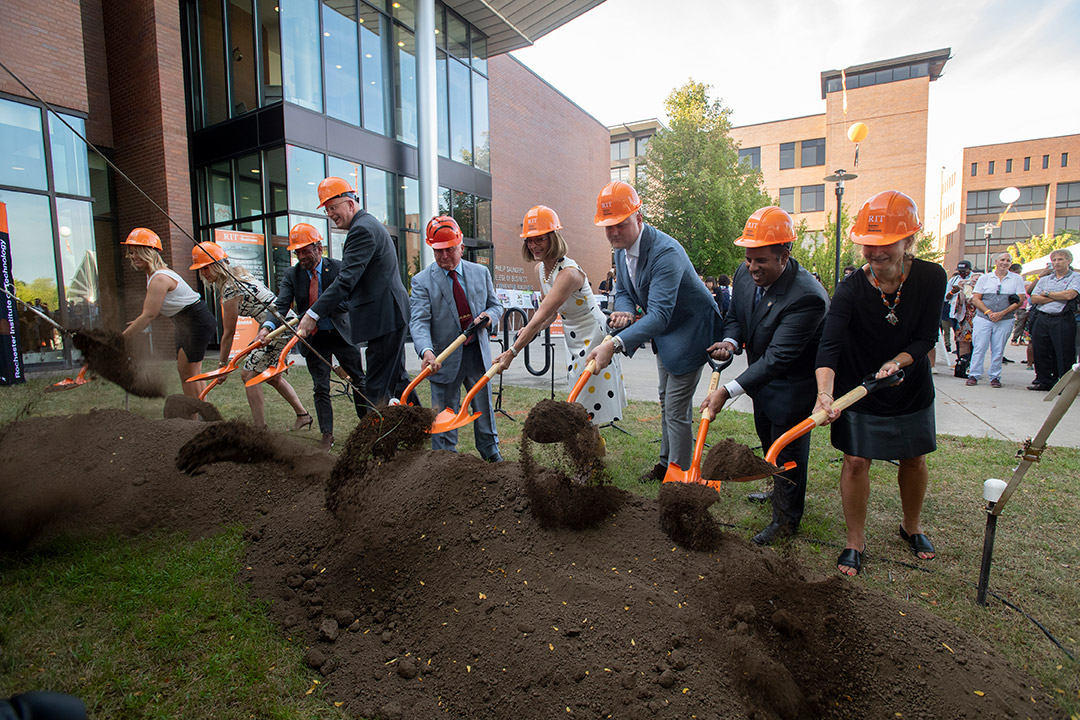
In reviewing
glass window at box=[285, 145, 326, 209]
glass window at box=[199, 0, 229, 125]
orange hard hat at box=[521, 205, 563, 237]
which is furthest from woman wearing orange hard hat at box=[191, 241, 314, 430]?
glass window at box=[199, 0, 229, 125]

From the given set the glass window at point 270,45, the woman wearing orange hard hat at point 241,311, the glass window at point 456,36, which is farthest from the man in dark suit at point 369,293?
the glass window at point 456,36

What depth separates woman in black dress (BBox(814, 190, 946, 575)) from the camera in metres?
2.61

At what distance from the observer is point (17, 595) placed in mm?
2471

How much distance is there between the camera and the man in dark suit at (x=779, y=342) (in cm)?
297

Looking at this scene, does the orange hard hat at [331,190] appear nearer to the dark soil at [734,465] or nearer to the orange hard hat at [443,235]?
the orange hard hat at [443,235]

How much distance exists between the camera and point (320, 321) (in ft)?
15.3

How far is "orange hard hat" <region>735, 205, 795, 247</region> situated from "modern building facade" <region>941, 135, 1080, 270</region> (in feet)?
203

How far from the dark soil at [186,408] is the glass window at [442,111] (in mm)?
13521

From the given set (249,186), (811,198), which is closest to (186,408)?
(249,186)

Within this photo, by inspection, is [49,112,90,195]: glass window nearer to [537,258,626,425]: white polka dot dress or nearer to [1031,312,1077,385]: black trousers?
[537,258,626,425]: white polka dot dress

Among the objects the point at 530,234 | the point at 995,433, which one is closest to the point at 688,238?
the point at 995,433

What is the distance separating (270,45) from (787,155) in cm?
4309

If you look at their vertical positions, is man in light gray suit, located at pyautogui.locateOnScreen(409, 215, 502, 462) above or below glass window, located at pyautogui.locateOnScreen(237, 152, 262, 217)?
below

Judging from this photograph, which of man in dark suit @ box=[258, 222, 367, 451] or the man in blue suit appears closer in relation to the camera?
the man in blue suit
